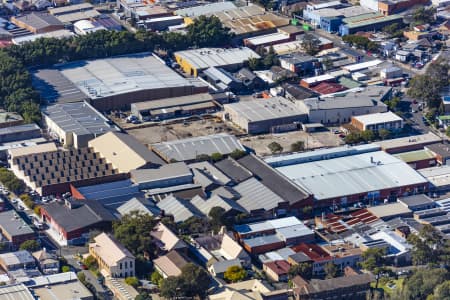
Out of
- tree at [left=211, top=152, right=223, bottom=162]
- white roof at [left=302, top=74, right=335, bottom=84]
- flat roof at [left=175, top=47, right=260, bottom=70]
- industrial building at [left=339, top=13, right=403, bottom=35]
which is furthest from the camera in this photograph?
industrial building at [left=339, top=13, right=403, bottom=35]

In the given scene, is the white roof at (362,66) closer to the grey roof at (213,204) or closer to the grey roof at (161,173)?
the grey roof at (161,173)

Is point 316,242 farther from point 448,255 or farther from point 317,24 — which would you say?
point 317,24

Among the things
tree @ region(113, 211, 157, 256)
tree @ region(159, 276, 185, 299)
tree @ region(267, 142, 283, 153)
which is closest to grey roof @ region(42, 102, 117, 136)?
tree @ region(267, 142, 283, 153)

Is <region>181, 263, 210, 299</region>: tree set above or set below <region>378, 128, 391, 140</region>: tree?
above


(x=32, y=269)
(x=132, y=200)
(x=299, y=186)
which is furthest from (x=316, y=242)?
(x=32, y=269)

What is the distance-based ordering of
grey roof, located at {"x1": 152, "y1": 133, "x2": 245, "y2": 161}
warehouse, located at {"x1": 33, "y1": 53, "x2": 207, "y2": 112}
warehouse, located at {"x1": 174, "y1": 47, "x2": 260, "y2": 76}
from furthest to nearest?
warehouse, located at {"x1": 174, "y1": 47, "x2": 260, "y2": 76} → warehouse, located at {"x1": 33, "y1": 53, "x2": 207, "y2": 112} → grey roof, located at {"x1": 152, "y1": 133, "x2": 245, "y2": 161}

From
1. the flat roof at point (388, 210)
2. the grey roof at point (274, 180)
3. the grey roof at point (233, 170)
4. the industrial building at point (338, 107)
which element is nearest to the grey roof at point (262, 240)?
the grey roof at point (274, 180)

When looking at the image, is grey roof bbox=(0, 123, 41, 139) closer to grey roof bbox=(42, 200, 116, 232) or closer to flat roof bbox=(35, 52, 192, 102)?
flat roof bbox=(35, 52, 192, 102)

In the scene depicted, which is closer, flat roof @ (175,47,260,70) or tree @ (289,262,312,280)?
tree @ (289,262,312,280)
